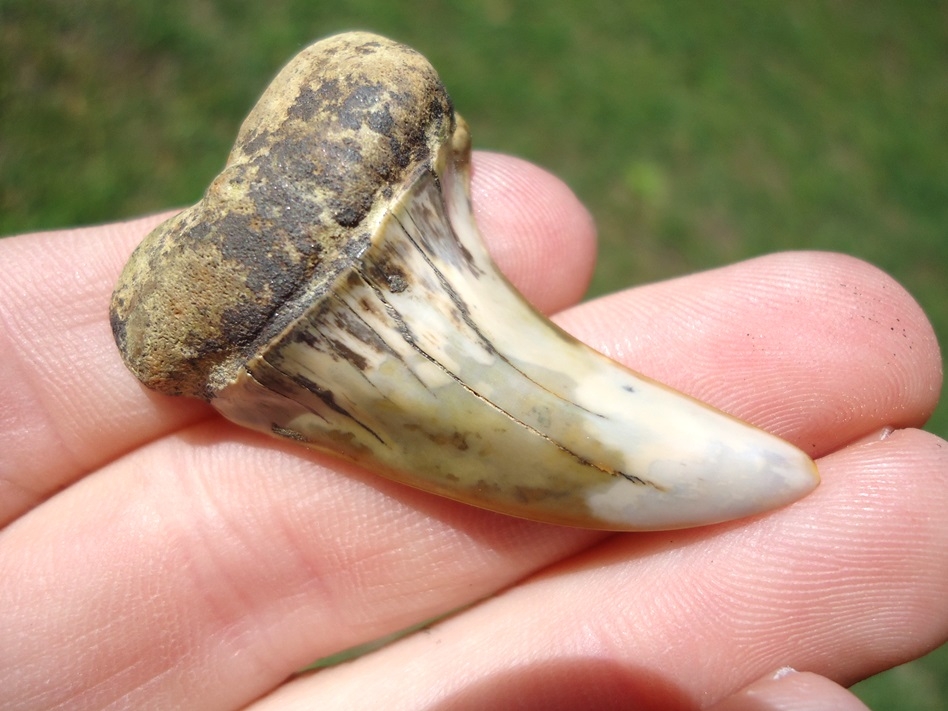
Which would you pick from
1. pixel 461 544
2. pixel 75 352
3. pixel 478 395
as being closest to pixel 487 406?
pixel 478 395

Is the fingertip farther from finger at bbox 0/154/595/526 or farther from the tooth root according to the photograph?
the tooth root

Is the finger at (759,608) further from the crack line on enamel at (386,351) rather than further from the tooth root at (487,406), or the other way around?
the crack line on enamel at (386,351)

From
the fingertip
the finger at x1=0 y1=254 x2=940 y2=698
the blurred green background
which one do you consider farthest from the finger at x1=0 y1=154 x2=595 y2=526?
the blurred green background

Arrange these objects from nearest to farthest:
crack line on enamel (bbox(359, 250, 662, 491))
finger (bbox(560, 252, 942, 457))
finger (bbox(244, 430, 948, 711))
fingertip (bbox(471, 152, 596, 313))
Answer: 1. crack line on enamel (bbox(359, 250, 662, 491))
2. finger (bbox(244, 430, 948, 711))
3. finger (bbox(560, 252, 942, 457))
4. fingertip (bbox(471, 152, 596, 313))

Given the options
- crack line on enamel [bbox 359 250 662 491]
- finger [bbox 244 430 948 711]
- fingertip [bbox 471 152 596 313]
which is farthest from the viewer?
fingertip [bbox 471 152 596 313]

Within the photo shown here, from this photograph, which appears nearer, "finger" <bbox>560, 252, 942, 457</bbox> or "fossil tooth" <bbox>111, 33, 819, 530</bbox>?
"fossil tooth" <bbox>111, 33, 819, 530</bbox>
